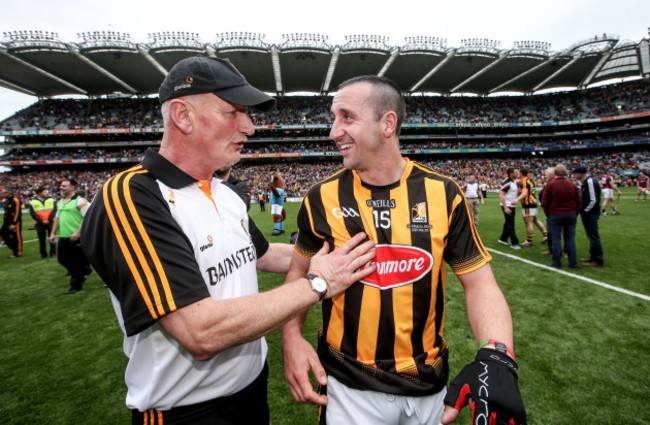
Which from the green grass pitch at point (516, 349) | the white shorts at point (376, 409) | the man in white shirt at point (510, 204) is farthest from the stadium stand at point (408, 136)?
the white shorts at point (376, 409)

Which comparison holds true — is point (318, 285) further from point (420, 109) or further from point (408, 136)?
point (420, 109)

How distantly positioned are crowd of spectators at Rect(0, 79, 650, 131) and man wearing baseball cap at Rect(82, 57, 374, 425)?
42779 millimetres

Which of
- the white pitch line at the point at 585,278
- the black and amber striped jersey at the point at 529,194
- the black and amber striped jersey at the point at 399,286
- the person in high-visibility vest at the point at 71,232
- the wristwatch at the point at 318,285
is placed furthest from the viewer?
the black and amber striped jersey at the point at 529,194

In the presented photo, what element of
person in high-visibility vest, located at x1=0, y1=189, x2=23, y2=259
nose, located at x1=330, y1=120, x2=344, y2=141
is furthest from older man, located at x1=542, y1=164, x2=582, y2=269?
person in high-visibility vest, located at x1=0, y1=189, x2=23, y2=259

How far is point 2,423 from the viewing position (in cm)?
276

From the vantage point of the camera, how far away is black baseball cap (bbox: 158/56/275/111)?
1.48m

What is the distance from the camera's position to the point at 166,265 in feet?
3.78

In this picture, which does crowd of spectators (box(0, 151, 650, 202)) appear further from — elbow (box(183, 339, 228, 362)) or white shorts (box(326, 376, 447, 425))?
elbow (box(183, 339, 228, 362))

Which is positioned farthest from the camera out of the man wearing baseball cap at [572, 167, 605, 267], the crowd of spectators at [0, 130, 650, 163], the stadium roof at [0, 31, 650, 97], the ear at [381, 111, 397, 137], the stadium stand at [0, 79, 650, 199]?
the crowd of spectators at [0, 130, 650, 163]

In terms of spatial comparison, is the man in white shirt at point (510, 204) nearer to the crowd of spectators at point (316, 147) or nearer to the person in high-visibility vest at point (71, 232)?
the person in high-visibility vest at point (71, 232)

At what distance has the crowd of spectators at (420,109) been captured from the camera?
40625mm

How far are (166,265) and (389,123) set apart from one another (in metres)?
1.45

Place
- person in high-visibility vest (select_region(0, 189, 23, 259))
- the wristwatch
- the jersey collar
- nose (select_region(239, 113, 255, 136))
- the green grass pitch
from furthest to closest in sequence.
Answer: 1. person in high-visibility vest (select_region(0, 189, 23, 259))
2. the green grass pitch
3. nose (select_region(239, 113, 255, 136))
4. the jersey collar
5. the wristwatch

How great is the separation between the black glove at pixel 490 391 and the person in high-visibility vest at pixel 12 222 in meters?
12.6
